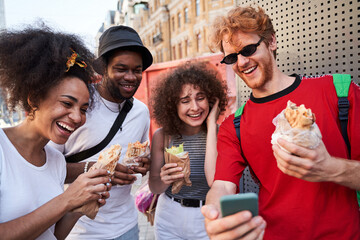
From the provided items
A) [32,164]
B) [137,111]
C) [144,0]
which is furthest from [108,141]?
[144,0]

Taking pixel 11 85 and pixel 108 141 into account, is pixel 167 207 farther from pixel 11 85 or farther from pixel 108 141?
pixel 11 85

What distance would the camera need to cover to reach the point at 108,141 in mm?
2357

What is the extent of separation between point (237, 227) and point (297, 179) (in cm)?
84

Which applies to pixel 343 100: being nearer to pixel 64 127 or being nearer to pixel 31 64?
pixel 64 127

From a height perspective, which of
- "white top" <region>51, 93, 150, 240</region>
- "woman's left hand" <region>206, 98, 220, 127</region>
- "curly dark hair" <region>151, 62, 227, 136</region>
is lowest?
"white top" <region>51, 93, 150, 240</region>

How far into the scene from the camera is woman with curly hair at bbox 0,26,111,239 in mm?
1477

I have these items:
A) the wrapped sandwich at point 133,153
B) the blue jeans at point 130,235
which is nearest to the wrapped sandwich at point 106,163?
the wrapped sandwich at point 133,153

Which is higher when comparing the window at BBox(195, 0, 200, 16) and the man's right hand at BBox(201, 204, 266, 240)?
the window at BBox(195, 0, 200, 16)

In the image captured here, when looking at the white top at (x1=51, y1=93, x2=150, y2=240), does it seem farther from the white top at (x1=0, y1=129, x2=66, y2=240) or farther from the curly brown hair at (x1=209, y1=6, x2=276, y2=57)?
the curly brown hair at (x1=209, y1=6, x2=276, y2=57)

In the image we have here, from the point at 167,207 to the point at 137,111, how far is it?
48.0 inches

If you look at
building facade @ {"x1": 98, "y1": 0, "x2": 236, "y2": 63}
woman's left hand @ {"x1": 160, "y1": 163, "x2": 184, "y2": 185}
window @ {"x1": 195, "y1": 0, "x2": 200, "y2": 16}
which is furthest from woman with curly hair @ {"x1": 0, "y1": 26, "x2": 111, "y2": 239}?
window @ {"x1": 195, "y1": 0, "x2": 200, "y2": 16}

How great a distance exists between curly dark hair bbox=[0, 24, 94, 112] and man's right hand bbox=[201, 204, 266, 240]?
156 centimetres

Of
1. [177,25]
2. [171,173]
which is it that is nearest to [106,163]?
[171,173]

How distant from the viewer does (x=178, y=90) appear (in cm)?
274
